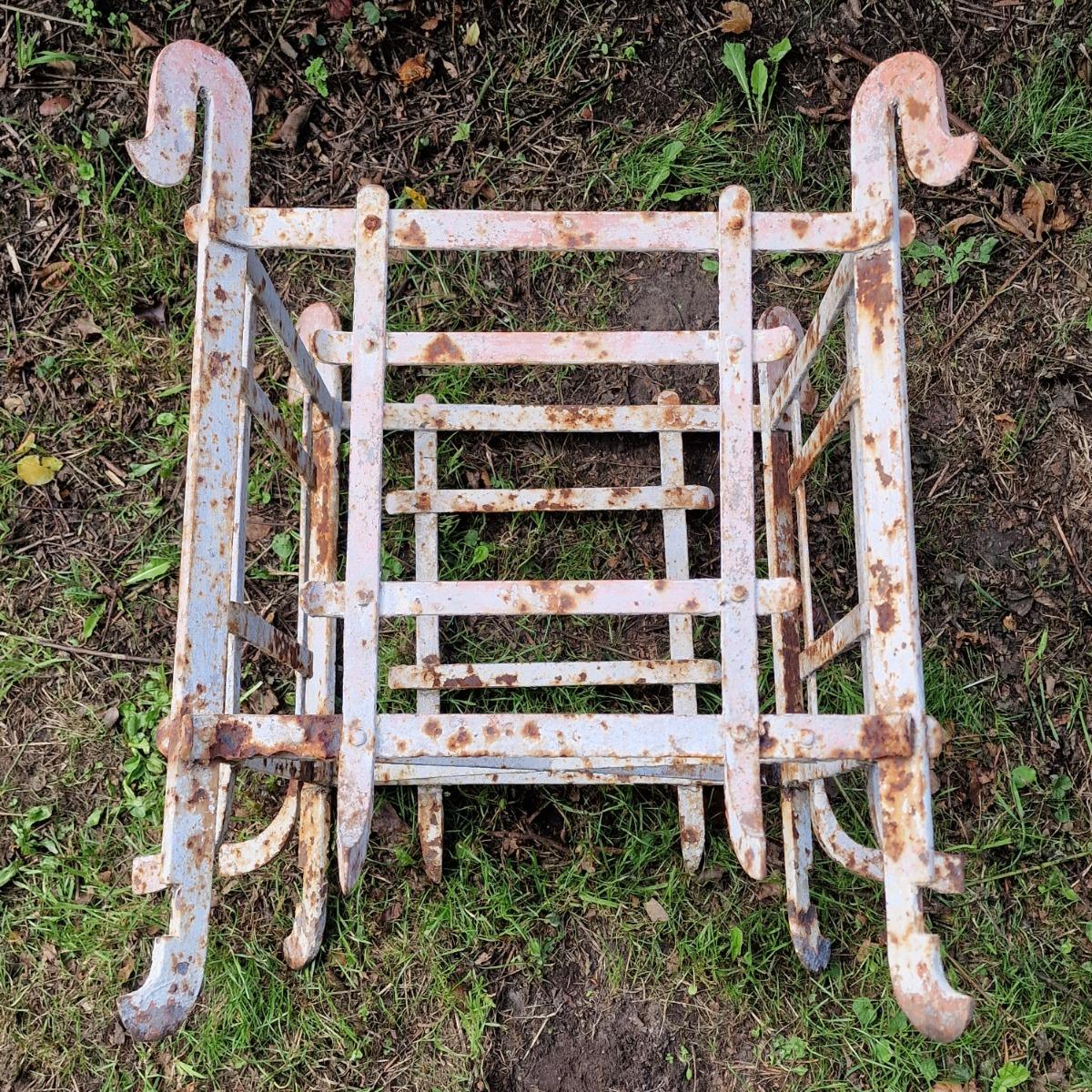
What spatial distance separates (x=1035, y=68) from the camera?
2.66m

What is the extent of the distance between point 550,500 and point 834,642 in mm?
800

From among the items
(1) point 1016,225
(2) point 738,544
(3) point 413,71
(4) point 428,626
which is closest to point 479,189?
(3) point 413,71

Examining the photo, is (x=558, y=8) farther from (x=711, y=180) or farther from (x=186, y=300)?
(x=186, y=300)

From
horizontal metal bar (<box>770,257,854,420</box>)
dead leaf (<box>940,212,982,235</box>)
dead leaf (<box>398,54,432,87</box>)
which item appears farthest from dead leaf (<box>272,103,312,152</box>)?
dead leaf (<box>940,212,982,235</box>)

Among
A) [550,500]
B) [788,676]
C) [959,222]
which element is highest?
[959,222]

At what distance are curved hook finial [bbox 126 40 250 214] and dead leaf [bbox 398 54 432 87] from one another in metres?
1.25

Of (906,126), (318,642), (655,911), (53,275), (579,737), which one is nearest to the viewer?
(579,737)

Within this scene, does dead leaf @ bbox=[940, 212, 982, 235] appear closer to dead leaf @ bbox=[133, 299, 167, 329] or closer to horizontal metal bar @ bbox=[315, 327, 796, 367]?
horizontal metal bar @ bbox=[315, 327, 796, 367]

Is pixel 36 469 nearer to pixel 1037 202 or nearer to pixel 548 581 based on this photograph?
pixel 548 581

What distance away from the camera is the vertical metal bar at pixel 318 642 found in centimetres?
220

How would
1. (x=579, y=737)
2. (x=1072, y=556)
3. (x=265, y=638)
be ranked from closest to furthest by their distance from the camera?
(x=579, y=737)
(x=265, y=638)
(x=1072, y=556)

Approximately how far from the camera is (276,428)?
1876 mm

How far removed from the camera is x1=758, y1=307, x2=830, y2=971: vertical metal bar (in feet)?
7.11

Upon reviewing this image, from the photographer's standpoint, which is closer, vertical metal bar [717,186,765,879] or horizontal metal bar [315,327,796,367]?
vertical metal bar [717,186,765,879]
